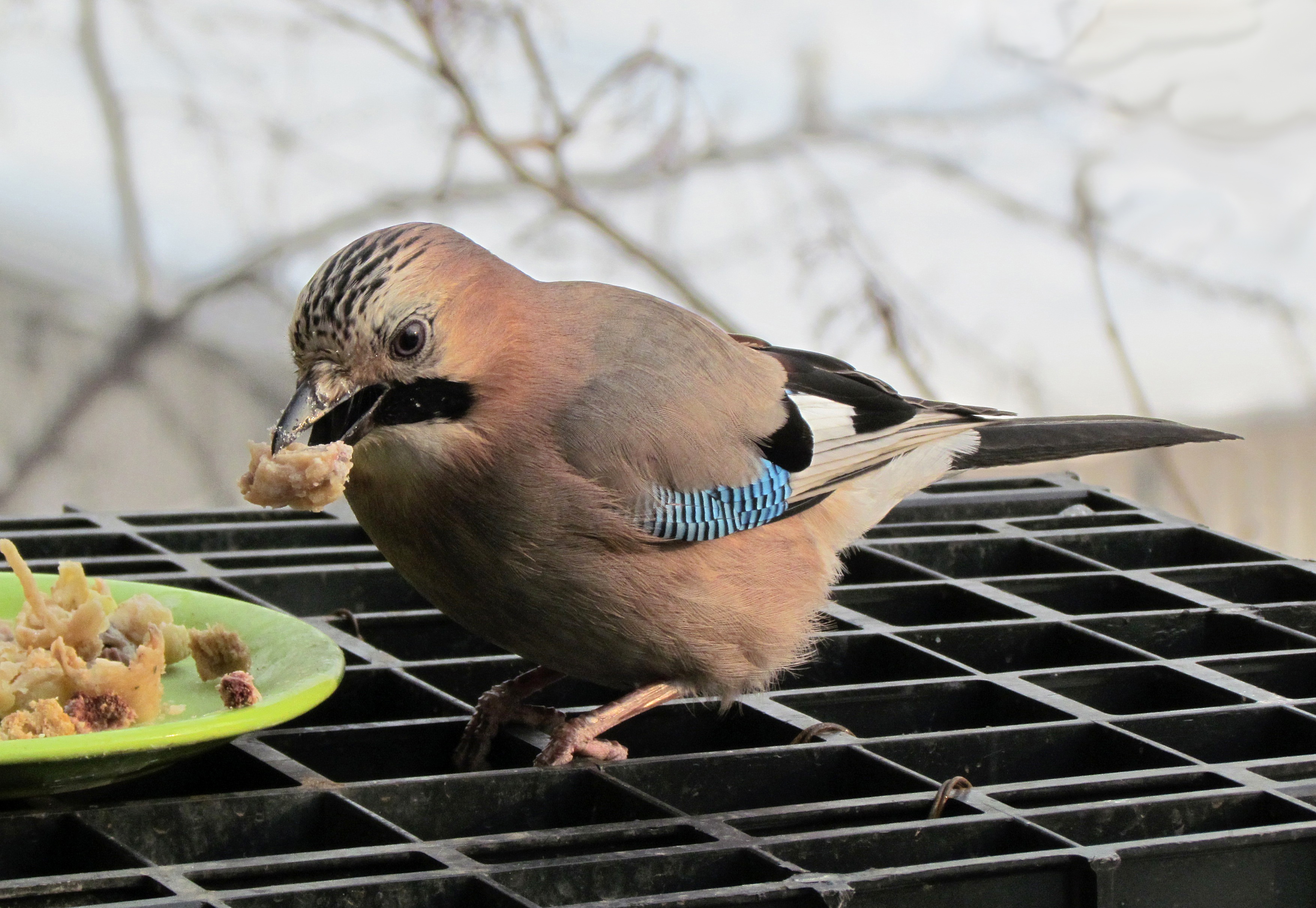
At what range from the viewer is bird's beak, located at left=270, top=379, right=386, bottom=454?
6.93ft

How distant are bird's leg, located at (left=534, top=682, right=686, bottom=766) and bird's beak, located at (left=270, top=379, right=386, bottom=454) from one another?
44 cm

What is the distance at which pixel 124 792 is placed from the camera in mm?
1930

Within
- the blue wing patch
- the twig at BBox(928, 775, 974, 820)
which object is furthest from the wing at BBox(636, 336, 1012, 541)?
the twig at BBox(928, 775, 974, 820)

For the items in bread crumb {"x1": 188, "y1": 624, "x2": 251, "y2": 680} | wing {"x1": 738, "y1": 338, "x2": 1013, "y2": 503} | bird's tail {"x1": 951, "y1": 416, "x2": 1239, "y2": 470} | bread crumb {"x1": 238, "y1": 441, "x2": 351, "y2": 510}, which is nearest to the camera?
bread crumb {"x1": 238, "y1": 441, "x2": 351, "y2": 510}

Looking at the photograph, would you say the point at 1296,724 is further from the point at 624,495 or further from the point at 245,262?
the point at 245,262

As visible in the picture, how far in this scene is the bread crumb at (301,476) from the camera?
2051mm

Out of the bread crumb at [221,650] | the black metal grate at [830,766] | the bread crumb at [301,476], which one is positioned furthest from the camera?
the bread crumb at [221,650]

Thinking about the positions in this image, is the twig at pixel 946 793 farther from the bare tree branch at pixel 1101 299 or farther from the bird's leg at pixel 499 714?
the bare tree branch at pixel 1101 299

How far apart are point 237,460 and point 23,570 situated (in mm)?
3025

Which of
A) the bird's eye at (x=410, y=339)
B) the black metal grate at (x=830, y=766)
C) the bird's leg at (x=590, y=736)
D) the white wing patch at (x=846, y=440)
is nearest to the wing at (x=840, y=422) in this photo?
the white wing patch at (x=846, y=440)

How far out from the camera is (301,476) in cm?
206

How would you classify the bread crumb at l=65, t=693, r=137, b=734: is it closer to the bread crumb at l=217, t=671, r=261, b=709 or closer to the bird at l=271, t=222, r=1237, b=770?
the bread crumb at l=217, t=671, r=261, b=709

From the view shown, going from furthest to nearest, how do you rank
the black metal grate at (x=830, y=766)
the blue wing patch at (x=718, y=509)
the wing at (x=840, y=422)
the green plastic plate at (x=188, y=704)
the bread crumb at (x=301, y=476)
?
the wing at (x=840, y=422), the blue wing patch at (x=718, y=509), the bread crumb at (x=301, y=476), the green plastic plate at (x=188, y=704), the black metal grate at (x=830, y=766)

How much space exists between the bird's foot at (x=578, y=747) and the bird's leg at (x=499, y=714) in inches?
2.6
